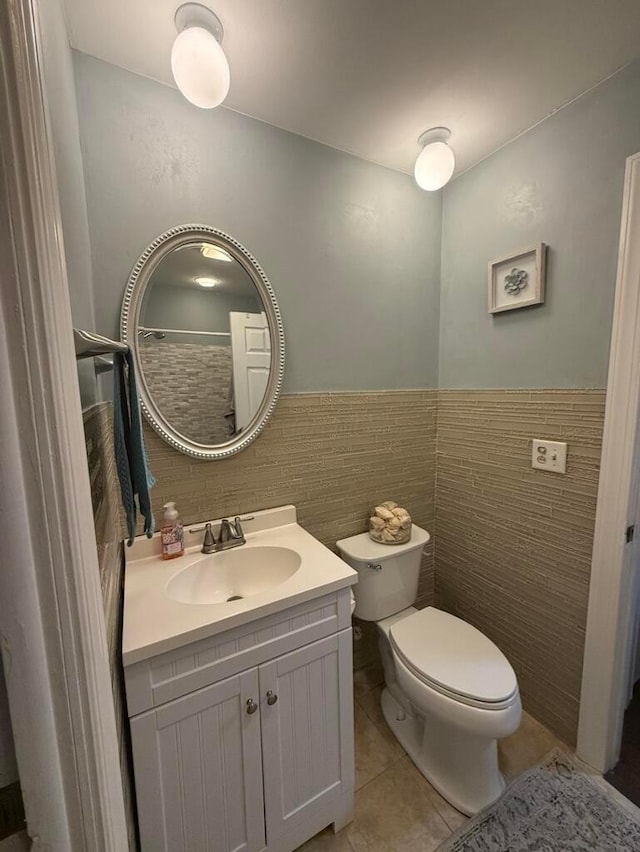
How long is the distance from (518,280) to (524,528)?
1.01 meters

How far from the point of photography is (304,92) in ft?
3.66

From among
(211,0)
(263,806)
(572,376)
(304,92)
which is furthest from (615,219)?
(263,806)

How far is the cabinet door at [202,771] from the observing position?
0.80 metres

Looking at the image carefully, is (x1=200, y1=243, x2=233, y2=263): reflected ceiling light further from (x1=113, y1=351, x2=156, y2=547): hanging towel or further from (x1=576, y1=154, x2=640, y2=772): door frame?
(x1=576, y1=154, x2=640, y2=772): door frame

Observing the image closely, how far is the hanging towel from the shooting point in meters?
0.81

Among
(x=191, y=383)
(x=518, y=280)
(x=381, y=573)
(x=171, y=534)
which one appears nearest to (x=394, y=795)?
(x=381, y=573)

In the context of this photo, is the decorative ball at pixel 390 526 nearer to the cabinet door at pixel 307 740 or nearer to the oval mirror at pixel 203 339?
the cabinet door at pixel 307 740

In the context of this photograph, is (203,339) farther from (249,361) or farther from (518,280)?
(518,280)

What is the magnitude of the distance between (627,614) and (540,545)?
0.32 meters

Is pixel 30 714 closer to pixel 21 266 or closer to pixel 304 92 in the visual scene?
pixel 21 266

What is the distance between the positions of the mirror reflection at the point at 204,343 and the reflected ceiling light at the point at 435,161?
2.49ft

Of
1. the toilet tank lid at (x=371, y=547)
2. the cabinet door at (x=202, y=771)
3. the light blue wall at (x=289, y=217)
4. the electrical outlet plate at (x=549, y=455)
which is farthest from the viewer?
the toilet tank lid at (x=371, y=547)

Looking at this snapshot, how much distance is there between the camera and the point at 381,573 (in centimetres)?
142

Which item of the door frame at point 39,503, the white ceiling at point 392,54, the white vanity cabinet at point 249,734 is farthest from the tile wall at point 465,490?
the white ceiling at point 392,54
